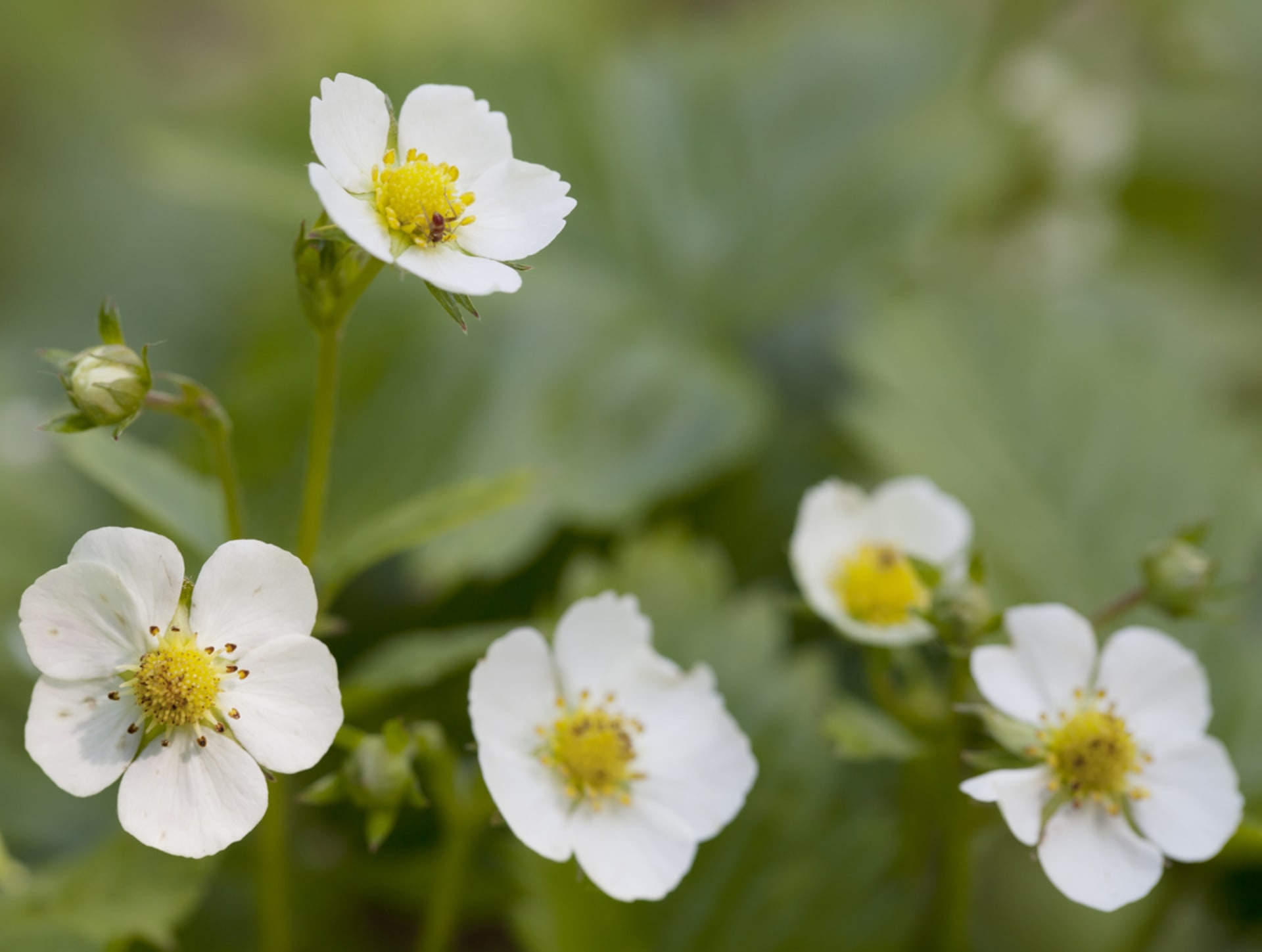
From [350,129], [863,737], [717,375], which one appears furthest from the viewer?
[717,375]

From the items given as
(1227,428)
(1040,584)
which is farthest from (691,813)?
(1227,428)

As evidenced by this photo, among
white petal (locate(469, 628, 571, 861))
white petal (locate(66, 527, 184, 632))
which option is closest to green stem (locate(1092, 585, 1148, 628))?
white petal (locate(469, 628, 571, 861))

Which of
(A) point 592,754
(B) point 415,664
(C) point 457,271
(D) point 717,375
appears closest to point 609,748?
(A) point 592,754

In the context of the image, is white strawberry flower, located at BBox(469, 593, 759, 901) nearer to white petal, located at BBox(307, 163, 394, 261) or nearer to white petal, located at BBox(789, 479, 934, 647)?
white petal, located at BBox(789, 479, 934, 647)

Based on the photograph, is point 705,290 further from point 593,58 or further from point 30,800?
point 30,800

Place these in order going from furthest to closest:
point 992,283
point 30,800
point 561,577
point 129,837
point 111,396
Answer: point 992,283
point 561,577
point 30,800
point 129,837
point 111,396

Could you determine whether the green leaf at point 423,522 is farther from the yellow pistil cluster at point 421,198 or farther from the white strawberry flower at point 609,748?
the yellow pistil cluster at point 421,198

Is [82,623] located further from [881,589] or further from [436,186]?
[881,589]
